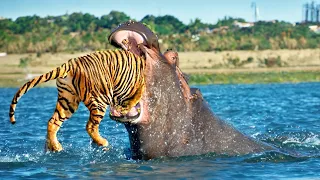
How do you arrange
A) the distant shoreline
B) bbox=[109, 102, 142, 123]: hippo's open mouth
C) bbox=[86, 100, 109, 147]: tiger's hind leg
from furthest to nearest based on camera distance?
1. the distant shoreline
2. bbox=[86, 100, 109, 147]: tiger's hind leg
3. bbox=[109, 102, 142, 123]: hippo's open mouth

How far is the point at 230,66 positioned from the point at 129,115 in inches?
1401

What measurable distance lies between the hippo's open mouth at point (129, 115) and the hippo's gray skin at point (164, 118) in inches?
1.5

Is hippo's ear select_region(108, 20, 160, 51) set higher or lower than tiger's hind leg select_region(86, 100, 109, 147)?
higher

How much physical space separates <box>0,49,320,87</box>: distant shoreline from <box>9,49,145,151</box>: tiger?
1094 inches

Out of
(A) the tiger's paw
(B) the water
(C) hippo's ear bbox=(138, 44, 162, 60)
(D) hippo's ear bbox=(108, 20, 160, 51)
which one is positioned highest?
(D) hippo's ear bbox=(108, 20, 160, 51)

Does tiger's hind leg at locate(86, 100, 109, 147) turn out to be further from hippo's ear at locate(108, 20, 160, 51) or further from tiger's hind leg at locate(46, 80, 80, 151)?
hippo's ear at locate(108, 20, 160, 51)

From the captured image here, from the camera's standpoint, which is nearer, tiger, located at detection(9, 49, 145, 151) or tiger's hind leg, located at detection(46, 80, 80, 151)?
tiger, located at detection(9, 49, 145, 151)

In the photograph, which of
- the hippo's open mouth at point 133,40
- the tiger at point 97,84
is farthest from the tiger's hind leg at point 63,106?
the hippo's open mouth at point 133,40

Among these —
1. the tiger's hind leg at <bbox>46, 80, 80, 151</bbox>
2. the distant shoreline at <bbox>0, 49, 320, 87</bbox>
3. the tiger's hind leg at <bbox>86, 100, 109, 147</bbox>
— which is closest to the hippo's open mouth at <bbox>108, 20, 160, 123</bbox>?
the tiger's hind leg at <bbox>86, 100, 109, 147</bbox>

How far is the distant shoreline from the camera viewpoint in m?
37.8

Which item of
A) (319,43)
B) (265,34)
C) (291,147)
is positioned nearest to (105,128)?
(291,147)

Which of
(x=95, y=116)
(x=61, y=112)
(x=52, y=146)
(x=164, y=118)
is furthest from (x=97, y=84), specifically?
(x=52, y=146)

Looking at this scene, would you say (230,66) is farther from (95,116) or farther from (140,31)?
(140,31)

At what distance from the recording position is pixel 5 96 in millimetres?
29688
